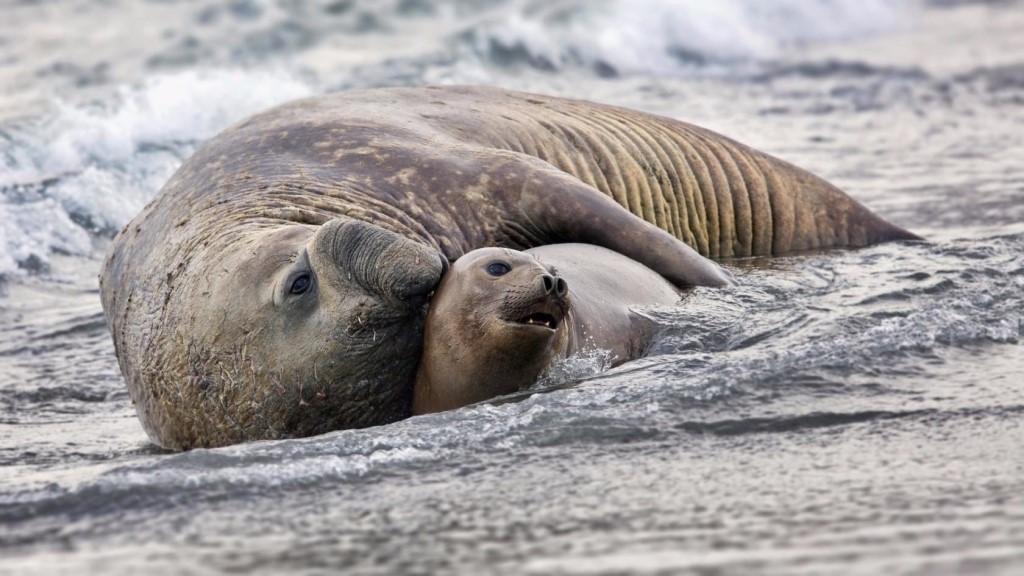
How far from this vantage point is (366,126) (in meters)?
7.28

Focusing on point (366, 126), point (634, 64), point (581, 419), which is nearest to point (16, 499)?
point (581, 419)

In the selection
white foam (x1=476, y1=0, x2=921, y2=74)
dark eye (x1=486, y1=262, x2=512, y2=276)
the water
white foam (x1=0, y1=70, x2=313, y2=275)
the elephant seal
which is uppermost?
white foam (x1=476, y1=0, x2=921, y2=74)

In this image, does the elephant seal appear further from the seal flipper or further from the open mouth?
the seal flipper

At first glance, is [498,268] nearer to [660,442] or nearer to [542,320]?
[542,320]

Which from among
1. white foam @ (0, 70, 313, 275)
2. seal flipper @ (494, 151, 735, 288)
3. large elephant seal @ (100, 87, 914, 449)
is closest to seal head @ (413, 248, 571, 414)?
large elephant seal @ (100, 87, 914, 449)

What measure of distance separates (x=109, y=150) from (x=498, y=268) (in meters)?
8.78

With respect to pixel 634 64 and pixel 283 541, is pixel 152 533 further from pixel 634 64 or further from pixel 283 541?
pixel 634 64

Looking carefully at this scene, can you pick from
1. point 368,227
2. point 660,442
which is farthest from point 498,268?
point 660,442

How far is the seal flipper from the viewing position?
671 cm

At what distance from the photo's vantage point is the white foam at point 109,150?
11.0 metres

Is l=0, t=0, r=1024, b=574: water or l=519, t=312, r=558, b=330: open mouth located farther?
l=519, t=312, r=558, b=330: open mouth

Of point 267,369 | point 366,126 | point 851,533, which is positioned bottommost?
point 851,533

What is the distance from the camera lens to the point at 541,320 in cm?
541

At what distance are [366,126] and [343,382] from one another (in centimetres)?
211
